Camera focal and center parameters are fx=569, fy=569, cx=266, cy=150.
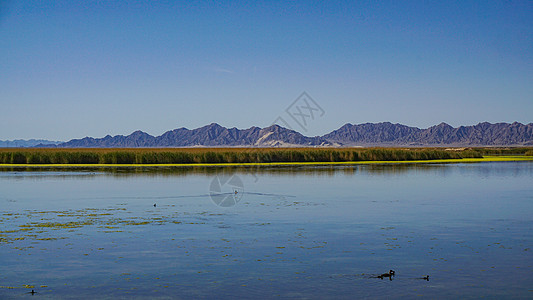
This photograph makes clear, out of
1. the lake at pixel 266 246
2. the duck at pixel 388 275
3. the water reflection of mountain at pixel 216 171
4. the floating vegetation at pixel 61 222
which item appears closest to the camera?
the lake at pixel 266 246

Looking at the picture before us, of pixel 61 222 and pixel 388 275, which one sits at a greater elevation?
pixel 61 222

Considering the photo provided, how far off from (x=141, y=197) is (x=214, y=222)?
672 centimetres

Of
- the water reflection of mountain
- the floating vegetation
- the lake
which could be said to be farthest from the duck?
the water reflection of mountain

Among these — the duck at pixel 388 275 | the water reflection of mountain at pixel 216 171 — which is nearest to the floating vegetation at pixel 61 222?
the duck at pixel 388 275

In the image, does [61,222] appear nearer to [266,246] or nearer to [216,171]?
[266,246]

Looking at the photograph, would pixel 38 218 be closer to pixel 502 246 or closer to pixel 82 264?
pixel 82 264

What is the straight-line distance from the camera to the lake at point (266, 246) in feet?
26.6

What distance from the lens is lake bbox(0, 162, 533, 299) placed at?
26.6 ft

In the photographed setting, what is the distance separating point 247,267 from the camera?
922 centimetres

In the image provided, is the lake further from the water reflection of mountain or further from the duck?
the water reflection of mountain

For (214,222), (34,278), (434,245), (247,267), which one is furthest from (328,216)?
(34,278)

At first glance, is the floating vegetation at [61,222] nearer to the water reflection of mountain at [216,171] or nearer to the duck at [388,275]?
the duck at [388,275]

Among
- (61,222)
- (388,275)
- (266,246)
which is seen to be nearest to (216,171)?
(61,222)

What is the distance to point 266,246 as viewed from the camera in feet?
35.8
